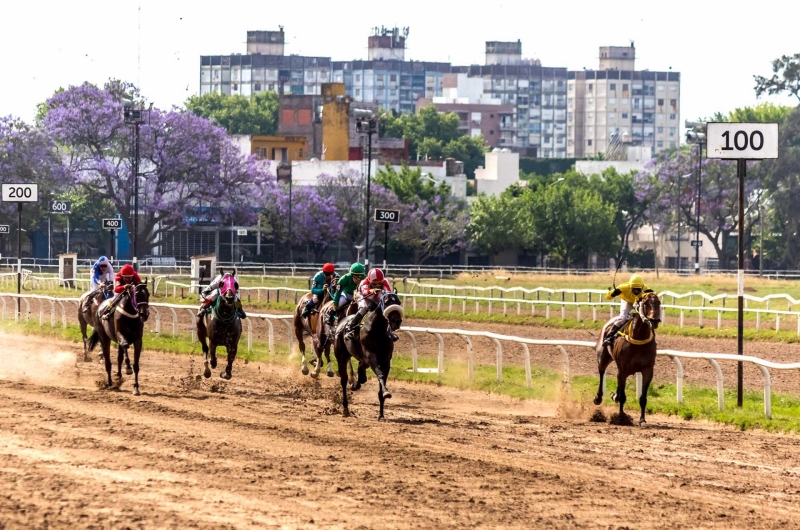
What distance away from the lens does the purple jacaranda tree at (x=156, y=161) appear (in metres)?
76.2

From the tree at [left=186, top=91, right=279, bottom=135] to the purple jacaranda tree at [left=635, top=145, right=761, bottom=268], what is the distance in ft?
222

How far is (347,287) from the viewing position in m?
18.9

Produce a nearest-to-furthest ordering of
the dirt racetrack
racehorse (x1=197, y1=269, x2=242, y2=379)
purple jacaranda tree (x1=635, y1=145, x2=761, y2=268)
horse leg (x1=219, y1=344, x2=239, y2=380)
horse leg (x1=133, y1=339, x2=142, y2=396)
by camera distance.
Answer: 1. the dirt racetrack
2. horse leg (x1=133, y1=339, x2=142, y2=396)
3. racehorse (x1=197, y1=269, x2=242, y2=379)
4. horse leg (x1=219, y1=344, x2=239, y2=380)
5. purple jacaranda tree (x1=635, y1=145, x2=761, y2=268)

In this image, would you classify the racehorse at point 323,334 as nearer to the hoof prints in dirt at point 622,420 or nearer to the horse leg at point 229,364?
the horse leg at point 229,364

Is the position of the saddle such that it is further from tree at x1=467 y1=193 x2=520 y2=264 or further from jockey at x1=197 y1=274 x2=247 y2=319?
tree at x1=467 y1=193 x2=520 y2=264

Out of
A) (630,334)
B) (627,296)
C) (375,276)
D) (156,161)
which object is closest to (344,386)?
(375,276)

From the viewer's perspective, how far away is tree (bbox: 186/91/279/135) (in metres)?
154

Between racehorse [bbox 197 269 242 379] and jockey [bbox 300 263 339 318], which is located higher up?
jockey [bbox 300 263 339 318]

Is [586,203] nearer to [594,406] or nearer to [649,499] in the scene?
[594,406]

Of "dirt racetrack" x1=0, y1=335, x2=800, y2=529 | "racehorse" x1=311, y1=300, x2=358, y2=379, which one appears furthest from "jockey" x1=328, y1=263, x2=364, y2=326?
"dirt racetrack" x1=0, y1=335, x2=800, y2=529

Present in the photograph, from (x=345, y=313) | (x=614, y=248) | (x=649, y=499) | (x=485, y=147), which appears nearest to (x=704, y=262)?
A: (x=614, y=248)

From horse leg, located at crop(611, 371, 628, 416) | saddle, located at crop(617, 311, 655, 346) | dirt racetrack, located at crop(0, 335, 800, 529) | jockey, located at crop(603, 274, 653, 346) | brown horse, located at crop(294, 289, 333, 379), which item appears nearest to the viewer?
dirt racetrack, located at crop(0, 335, 800, 529)

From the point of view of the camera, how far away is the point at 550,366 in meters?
24.2

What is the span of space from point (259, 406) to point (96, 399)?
2236 millimetres
